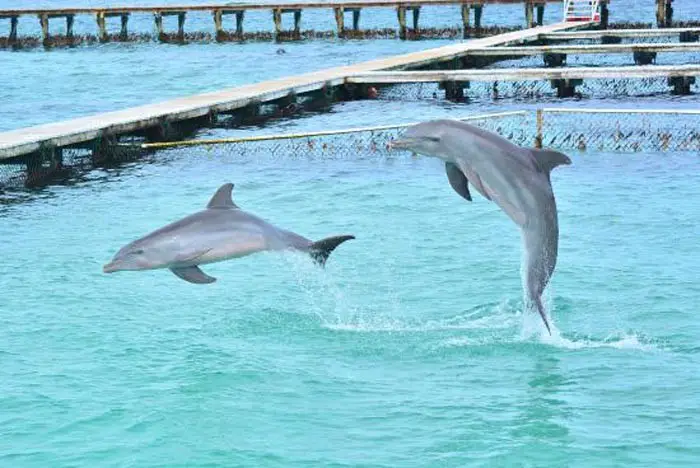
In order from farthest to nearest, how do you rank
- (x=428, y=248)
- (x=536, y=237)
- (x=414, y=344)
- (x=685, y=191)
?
1. (x=685, y=191)
2. (x=428, y=248)
3. (x=414, y=344)
4. (x=536, y=237)

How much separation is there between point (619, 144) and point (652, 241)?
245 inches

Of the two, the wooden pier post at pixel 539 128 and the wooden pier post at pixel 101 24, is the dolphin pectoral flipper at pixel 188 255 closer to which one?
the wooden pier post at pixel 539 128

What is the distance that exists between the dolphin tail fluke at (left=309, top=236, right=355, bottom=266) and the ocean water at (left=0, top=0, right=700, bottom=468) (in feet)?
4.56

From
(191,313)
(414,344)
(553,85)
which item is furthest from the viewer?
(553,85)

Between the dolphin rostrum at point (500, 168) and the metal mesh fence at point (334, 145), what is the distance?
12.9 m

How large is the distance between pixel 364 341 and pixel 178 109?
Result: 14.7 meters

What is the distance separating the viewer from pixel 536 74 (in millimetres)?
31859

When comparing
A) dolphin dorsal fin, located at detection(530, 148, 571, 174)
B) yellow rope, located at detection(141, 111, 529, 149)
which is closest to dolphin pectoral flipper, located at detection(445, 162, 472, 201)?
dolphin dorsal fin, located at detection(530, 148, 571, 174)

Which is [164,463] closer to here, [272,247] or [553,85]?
[272,247]

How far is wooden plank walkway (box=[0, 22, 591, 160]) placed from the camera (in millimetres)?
23703

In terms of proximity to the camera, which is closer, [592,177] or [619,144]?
[592,177]

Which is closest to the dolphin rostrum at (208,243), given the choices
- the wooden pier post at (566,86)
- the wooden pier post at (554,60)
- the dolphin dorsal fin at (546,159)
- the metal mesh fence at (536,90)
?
the dolphin dorsal fin at (546,159)

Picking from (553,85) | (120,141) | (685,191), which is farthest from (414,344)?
(553,85)

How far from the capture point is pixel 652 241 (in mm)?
18672
